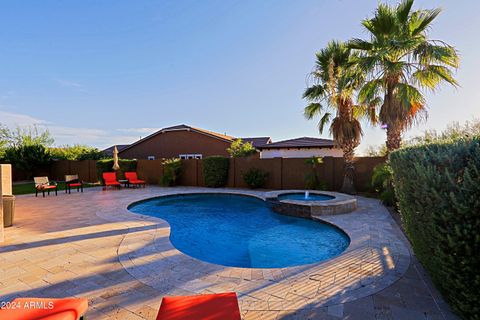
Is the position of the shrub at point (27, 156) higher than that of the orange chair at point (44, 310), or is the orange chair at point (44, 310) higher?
the shrub at point (27, 156)

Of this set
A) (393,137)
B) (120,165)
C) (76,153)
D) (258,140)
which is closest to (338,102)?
(393,137)

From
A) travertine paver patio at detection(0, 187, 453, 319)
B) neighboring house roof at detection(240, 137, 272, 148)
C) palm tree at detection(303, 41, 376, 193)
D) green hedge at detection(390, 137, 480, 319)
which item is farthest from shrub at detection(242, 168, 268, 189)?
neighboring house roof at detection(240, 137, 272, 148)

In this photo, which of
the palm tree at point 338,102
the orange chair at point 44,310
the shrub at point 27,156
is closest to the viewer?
the orange chair at point 44,310

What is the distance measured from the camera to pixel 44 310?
1.93m

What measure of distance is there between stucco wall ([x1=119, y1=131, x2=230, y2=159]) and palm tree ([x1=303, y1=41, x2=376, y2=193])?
36.6 ft

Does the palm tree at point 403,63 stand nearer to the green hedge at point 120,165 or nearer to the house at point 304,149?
the house at point 304,149

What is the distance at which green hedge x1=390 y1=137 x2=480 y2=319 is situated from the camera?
7.19 feet

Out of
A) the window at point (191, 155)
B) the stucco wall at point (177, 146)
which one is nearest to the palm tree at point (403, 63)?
the stucco wall at point (177, 146)

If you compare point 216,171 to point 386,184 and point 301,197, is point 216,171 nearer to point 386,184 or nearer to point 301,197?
point 301,197

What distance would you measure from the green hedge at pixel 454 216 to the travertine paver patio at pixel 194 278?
1.75ft

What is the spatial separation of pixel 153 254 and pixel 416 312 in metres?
4.20

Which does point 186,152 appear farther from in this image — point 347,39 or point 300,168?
point 347,39

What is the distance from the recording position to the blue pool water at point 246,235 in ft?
17.8

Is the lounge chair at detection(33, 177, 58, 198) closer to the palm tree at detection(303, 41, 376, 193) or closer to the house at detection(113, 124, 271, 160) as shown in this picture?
the house at detection(113, 124, 271, 160)
